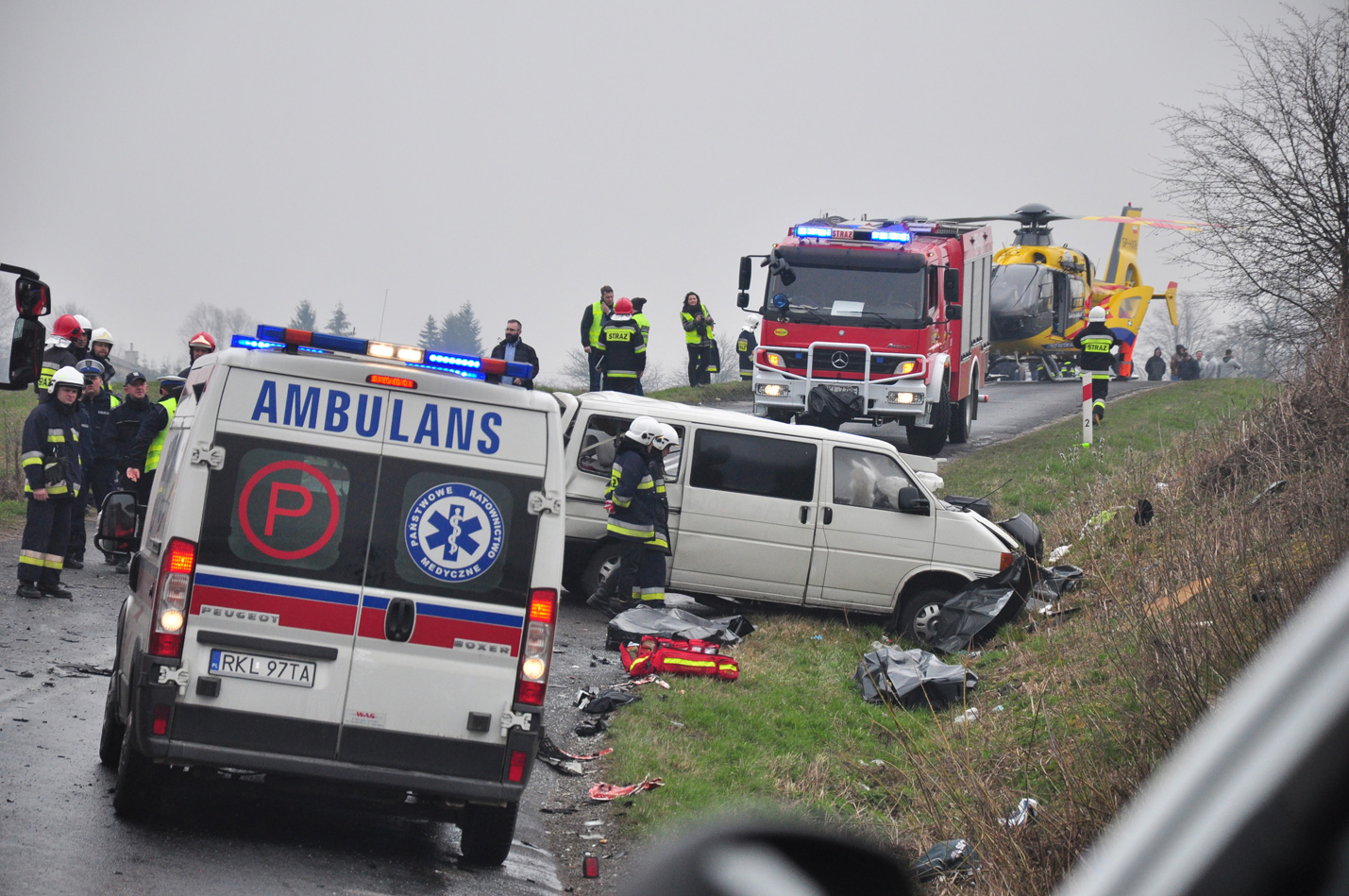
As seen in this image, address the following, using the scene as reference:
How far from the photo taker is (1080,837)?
196 inches

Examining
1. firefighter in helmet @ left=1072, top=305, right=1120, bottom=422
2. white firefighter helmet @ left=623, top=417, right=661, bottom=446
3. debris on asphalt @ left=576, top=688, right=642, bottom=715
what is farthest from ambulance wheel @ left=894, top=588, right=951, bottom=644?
firefighter in helmet @ left=1072, top=305, right=1120, bottom=422

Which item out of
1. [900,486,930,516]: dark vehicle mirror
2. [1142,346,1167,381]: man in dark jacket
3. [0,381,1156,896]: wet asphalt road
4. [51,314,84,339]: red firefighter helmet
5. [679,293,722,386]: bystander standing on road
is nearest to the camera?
[0,381,1156,896]: wet asphalt road

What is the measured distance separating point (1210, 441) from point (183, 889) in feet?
33.9

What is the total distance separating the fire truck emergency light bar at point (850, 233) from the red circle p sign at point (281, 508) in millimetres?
13780

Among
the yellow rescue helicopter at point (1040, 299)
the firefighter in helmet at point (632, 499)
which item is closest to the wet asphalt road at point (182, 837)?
the firefighter in helmet at point (632, 499)

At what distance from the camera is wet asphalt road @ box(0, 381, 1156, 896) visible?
5297 millimetres

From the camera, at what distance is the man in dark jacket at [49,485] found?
11.1m

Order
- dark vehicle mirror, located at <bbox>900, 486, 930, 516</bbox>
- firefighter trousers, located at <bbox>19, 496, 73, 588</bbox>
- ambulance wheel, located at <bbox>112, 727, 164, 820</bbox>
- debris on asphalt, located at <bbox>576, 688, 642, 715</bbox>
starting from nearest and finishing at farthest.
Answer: ambulance wheel, located at <bbox>112, 727, 164, 820</bbox> < debris on asphalt, located at <bbox>576, 688, 642, 715</bbox> < firefighter trousers, located at <bbox>19, 496, 73, 588</bbox> < dark vehicle mirror, located at <bbox>900, 486, 930, 516</bbox>

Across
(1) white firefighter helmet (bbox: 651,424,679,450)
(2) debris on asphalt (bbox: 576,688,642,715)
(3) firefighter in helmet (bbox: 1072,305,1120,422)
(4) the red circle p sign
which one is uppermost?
(3) firefighter in helmet (bbox: 1072,305,1120,422)

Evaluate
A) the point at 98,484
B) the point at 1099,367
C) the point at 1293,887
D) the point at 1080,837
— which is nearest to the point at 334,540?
the point at 1080,837

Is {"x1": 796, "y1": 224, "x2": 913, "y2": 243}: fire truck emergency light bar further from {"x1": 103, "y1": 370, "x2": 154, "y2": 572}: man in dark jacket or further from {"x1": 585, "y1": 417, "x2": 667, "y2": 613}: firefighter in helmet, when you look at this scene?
{"x1": 103, "y1": 370, "x2": 154, "y2": 572}: man in dark jacket

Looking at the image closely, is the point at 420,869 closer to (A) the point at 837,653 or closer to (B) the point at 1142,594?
(B) the point at 1142,594

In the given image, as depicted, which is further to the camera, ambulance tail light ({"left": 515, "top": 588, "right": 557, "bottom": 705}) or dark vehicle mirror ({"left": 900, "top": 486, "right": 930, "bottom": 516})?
dark vehicle mirror ({"left": 900, "top": 486, "right": 930, "bottom": 516})

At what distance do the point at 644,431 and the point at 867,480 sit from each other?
2310mm
